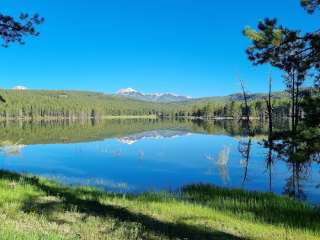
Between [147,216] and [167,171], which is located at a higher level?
[147,216]

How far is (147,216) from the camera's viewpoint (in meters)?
14.4

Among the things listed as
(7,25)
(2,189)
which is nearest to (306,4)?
(2,189)

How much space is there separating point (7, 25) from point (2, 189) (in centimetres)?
1053

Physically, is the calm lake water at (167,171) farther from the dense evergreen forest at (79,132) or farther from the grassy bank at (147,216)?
the dense evergreen forest at (79,132)

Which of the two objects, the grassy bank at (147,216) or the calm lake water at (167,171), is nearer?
the grassy bank at (147,216)

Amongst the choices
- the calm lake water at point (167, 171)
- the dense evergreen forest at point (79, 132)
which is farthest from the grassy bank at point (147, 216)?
the dense evergreen forest at point (79, 132)

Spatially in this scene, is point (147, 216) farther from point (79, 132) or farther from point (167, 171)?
point (79, 132)

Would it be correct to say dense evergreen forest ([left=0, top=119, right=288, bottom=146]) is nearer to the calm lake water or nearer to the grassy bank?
the calm lake water

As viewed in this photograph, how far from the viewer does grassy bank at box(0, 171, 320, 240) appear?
11000 mm

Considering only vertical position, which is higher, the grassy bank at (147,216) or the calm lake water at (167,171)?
the grassy bank at (147,216)

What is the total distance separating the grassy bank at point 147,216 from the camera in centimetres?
1100

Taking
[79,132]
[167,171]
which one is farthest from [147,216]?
[79,132]

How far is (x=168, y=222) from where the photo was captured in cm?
1360

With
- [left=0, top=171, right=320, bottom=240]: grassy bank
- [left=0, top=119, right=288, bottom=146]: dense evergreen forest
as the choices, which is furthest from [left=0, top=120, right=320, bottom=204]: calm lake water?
[left=0, top=119, right=288, bottom=146]: dense evergreen forest
